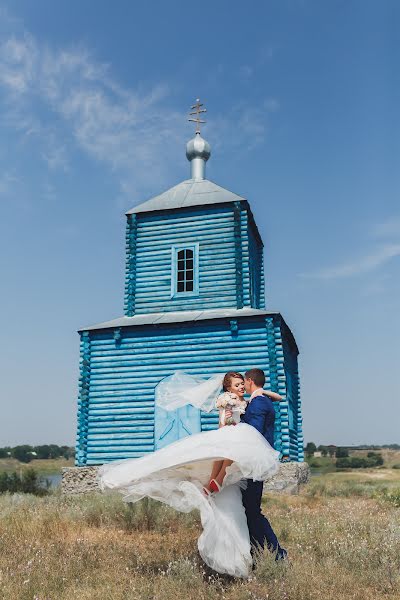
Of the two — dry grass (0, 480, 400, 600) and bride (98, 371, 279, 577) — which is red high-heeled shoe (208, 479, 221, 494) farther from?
dry grass (0, 480, 400, 600)

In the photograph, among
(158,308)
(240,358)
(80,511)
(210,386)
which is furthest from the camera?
(158,308)

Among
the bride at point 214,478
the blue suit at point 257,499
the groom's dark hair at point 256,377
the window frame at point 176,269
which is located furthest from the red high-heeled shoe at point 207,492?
the window frame at point 176,269

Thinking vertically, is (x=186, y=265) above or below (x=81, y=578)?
above

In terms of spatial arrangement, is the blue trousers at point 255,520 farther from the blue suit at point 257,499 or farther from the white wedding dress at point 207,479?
the white wedding dress at point 207,479

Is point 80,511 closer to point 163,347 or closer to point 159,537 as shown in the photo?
point 159,537

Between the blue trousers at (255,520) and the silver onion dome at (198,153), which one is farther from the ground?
the silver onion dome at (198,153)

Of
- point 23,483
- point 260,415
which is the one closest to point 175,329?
point 23,483

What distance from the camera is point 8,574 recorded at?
4.81 metres

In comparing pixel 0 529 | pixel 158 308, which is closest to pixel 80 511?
pixel 0 529

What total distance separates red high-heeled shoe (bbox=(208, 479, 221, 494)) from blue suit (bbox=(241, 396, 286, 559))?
0.31 meters

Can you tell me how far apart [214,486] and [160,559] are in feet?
5.31

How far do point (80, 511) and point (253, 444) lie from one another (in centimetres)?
536

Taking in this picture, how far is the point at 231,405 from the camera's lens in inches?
197

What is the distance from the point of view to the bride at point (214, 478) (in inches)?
174
